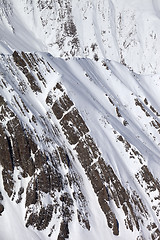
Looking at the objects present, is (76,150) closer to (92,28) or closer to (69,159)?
(69,159)

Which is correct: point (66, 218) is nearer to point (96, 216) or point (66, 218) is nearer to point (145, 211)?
point (96, 216)

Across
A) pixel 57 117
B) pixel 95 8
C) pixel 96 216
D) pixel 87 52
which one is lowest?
pixel 96 216

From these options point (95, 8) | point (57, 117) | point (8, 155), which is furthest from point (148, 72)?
point (8, 155)

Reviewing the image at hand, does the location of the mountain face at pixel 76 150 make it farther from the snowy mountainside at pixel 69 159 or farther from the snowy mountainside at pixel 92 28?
the snowy mountainside at pixel 92 28

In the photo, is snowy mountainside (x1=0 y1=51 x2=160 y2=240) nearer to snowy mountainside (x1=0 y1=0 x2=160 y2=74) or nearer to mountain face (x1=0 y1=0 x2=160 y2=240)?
→ mountain face (x1=0 y1=0 x2=160 y2=240)

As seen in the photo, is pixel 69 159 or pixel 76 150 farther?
pixel 76 150

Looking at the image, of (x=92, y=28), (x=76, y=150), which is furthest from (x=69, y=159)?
(x=92, y=28)
